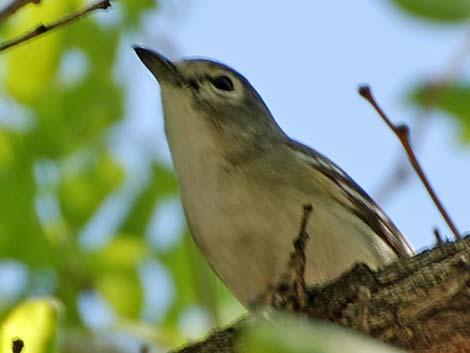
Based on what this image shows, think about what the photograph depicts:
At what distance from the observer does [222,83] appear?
16.2ft

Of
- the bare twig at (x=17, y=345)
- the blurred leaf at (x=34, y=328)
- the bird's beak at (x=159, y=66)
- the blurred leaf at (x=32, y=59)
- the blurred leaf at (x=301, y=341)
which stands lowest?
the blurred leaf at (x=301, y=341)

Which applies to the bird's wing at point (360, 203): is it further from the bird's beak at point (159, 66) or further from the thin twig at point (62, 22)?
the thin twig at point (62, 22)

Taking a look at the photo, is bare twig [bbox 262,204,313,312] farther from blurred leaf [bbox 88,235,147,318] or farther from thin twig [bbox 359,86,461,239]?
blurred leaf [bbox 88,235,147,318]

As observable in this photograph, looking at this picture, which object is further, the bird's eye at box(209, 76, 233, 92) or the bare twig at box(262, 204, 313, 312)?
the bird's eye at box(209, 76, 233, 92)

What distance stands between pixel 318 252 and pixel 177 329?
44.3 inches

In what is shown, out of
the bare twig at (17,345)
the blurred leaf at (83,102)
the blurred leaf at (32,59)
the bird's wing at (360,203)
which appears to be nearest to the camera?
the bare twig at (17,345)

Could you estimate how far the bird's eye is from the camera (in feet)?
15.9

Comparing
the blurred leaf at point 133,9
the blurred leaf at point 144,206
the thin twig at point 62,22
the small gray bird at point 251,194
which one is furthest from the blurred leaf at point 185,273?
the thin twig at point 62,22

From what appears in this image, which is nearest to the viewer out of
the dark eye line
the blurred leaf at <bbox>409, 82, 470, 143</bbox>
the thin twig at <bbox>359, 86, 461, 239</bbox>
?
the blurred leaf at <bbox>409, 82, 470, 143</bbox>

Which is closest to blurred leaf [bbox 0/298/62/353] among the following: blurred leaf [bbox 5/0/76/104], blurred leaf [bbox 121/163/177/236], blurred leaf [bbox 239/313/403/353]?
blurred leaf [bbox 239/313/403/353]

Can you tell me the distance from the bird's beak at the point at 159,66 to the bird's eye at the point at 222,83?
29cm

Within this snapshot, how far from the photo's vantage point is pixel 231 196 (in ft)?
13.6

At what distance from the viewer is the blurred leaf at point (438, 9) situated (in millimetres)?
1654

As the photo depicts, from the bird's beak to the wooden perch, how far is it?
197 centimetres
